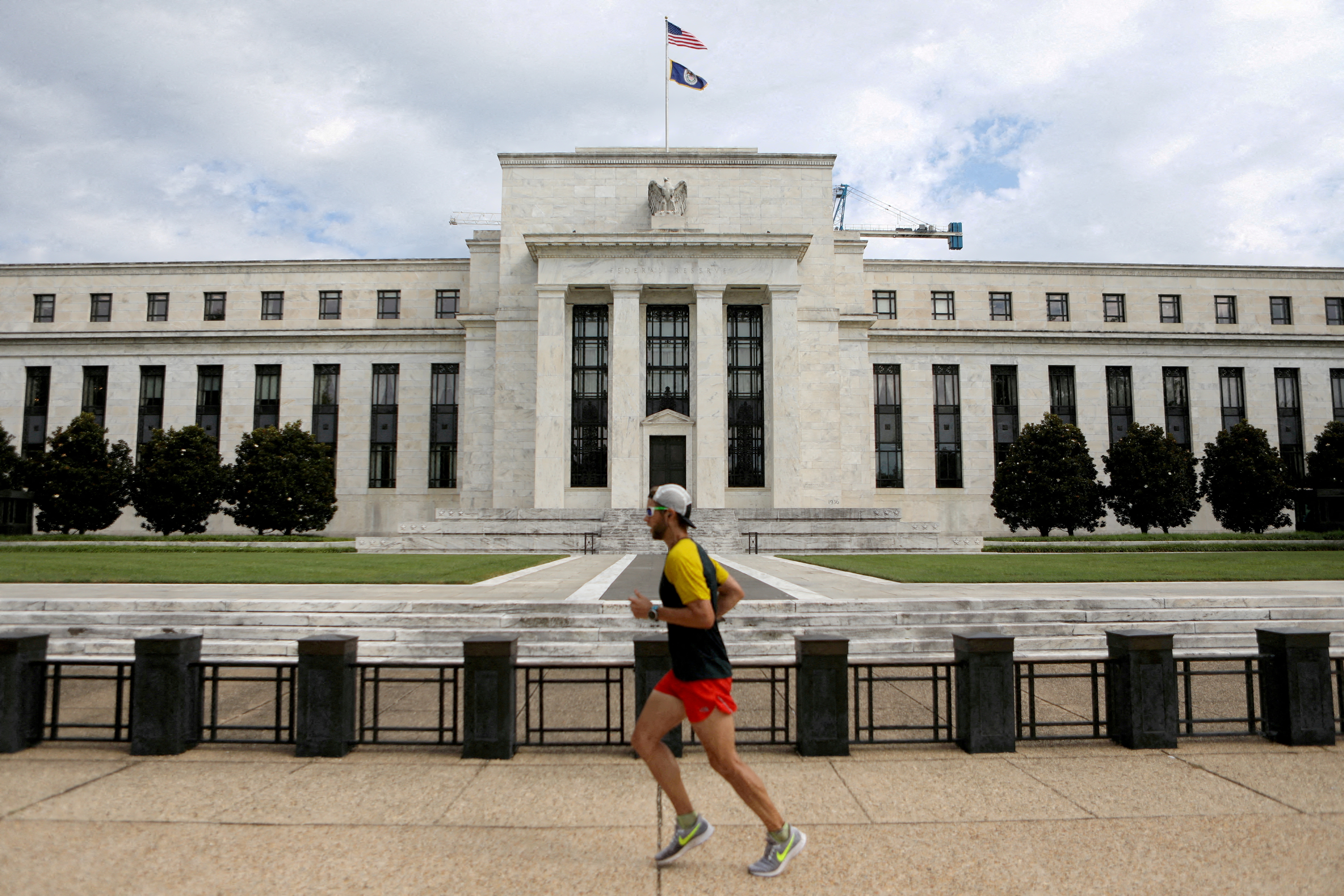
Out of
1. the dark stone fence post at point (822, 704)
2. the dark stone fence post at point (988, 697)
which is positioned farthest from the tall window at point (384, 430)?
the dark stone fence post at point (988, 697)

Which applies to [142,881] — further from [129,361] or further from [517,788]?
[129,361]

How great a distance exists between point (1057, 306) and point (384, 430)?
42357 millimetres

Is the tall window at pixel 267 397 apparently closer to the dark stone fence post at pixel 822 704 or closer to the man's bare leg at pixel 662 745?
the dark stone fence post at pixel 822 704

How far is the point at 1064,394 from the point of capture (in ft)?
162

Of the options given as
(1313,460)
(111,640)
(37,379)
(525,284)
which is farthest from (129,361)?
(1313,460)

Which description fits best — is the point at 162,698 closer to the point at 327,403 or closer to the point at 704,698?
the point at 704,698

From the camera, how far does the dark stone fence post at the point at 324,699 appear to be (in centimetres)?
757

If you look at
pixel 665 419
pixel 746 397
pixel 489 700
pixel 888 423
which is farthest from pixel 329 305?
pixel 489 700

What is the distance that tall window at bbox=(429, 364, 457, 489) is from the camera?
156 ft

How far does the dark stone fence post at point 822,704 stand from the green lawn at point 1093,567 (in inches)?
399

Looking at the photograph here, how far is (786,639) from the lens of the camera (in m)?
12.1

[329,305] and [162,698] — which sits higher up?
[329,305]

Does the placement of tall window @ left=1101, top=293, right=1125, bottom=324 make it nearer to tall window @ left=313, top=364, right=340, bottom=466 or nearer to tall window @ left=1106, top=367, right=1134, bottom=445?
tall window @ left=1106, top=367, right=1134, bottom=445

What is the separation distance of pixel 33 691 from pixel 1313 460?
54638 millimetres
